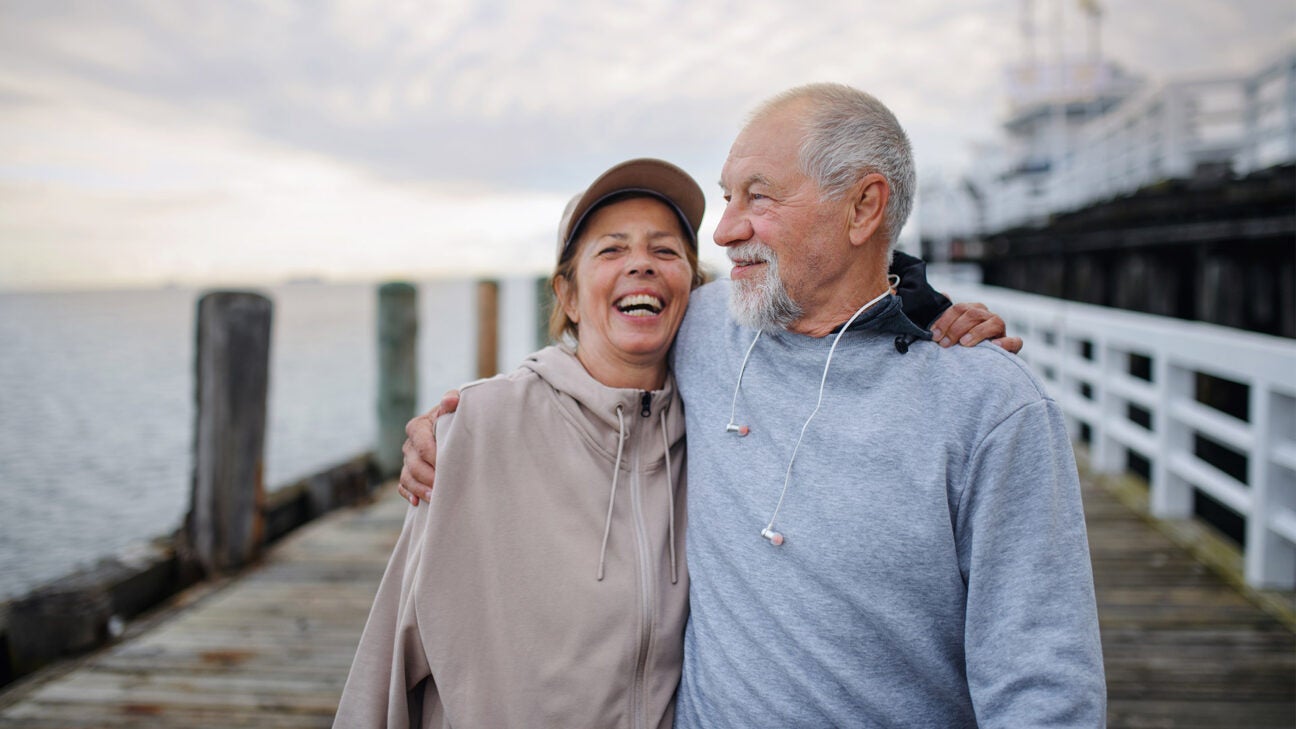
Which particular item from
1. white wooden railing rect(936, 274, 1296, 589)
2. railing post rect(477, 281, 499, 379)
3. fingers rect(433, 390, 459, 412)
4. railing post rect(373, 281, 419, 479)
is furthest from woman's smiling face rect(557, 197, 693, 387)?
railing post rect(477, 281, 499, 379)

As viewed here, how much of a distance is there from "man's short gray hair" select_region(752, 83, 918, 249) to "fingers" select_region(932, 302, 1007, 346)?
28cm

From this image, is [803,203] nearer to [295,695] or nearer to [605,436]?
[605,436]

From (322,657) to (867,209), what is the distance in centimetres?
291

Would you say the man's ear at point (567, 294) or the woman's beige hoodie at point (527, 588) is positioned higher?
the man's ear at point (567, 294)

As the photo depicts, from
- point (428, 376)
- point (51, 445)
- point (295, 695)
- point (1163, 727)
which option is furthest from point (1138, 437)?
point (428, 376)

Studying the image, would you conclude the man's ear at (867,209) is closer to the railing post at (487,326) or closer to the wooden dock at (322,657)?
the wooden dock at (322,657)

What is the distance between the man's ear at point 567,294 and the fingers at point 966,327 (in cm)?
91

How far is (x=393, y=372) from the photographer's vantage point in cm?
686

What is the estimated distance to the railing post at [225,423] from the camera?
4.30 m

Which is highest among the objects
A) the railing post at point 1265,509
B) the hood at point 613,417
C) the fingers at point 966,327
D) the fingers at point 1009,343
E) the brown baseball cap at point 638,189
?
the brown baseball cap at point 638,189

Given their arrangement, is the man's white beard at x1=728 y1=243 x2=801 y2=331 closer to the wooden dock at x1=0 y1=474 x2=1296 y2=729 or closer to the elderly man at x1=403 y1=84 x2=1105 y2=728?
the elderly man at x1=403 y1=84 x2=1105 y2=728

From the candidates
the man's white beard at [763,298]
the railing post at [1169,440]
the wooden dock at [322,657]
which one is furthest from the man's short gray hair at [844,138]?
the railing post at [1169,440]

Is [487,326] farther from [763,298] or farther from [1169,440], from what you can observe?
[763,298]

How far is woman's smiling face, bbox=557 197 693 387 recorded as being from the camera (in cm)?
199
